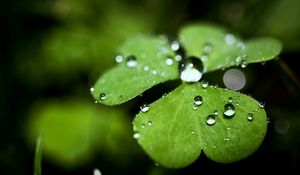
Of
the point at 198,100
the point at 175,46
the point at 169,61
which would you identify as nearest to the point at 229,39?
the point at 175,46

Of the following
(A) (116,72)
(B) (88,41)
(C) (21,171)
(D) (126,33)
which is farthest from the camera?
(D) (126,33)

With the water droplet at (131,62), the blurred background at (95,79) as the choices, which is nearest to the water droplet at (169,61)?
the water droplet at (131,62)

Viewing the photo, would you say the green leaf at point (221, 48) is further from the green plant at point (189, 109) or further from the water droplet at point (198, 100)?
the water droplet at point (198, 100)

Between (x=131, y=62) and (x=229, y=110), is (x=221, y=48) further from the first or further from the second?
(x=229, y=110)

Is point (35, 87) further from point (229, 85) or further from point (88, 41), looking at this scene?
point (229, 85)

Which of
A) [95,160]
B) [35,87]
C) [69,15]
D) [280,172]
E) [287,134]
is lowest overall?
[280,172]

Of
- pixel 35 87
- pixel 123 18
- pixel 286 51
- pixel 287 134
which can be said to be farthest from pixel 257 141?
pixel 123 18
